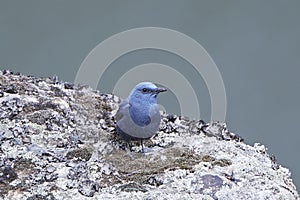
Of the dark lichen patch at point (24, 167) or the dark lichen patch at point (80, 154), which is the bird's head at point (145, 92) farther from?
the dark lichen patch at point (24, 167)

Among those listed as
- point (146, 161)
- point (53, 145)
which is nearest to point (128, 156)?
point (146, 161)

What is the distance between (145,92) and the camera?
336 centimetres

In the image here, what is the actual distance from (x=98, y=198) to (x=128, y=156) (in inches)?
17.5

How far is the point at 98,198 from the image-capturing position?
2.88 metres

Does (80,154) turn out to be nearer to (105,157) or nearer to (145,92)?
(105,157)

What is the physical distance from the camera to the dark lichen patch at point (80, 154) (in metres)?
3.17

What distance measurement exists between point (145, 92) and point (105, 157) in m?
0.39

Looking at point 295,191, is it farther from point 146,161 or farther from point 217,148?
point 146,161

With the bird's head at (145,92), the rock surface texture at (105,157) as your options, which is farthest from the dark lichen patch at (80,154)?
the bird's head at (145,92)

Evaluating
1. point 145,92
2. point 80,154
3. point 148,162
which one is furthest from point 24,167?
point 145,92

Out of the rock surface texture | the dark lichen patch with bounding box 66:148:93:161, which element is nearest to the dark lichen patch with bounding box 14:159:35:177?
the rock surface texture

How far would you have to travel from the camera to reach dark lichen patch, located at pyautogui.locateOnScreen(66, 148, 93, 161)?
3170 mm

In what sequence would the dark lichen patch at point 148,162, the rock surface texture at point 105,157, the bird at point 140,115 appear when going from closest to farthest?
the rock surface texture at point 105,157 → the dark lichen patch at point 148,162 → the bird at point 140,115

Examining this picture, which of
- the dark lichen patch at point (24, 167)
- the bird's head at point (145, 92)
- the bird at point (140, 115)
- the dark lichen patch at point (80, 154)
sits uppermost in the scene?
the bird's head at point (145, 92)
